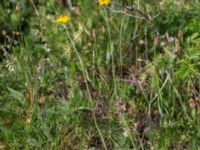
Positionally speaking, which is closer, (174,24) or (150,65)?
(150,65)

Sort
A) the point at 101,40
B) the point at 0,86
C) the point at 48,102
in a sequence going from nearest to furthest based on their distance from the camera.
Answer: the point at 48,102, the point at 0,86, the point at 101,40

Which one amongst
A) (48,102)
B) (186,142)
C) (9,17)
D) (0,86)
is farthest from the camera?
(9,17)

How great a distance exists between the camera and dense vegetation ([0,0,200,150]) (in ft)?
8.58

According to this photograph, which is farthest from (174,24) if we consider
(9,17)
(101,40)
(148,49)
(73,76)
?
A: (9,17)

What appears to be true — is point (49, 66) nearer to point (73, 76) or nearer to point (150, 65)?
point (73, 76)

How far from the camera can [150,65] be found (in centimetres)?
285

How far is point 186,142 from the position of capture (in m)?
2.63

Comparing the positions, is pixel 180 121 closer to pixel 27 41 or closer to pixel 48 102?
pixel 48 102

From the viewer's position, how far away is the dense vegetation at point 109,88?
8.58 feet

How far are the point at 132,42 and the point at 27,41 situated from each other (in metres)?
0.66

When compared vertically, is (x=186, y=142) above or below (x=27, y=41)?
below

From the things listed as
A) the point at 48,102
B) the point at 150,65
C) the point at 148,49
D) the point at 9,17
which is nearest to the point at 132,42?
the point at 148,49

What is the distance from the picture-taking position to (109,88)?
9.39 feet

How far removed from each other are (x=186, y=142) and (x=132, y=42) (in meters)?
0.87
